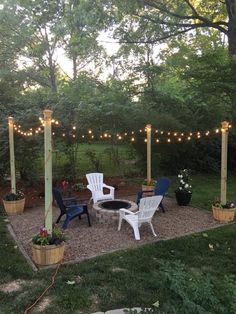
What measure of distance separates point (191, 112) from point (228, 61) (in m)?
2.24

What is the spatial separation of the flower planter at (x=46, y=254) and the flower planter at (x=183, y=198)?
12.5ft

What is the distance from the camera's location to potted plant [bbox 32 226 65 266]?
14.1 ft

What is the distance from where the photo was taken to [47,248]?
14.1 feet

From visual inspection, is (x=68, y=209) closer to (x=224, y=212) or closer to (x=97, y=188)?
(x=97, y=188)

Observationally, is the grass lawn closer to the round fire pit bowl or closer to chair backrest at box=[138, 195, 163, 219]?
chair backrest at box=[138, 195, 163, 219]

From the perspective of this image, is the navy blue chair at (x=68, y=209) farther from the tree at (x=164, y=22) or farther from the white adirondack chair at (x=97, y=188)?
the tree at (x=164, y=22)

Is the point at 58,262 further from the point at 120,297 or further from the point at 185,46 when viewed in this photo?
the point at 185,46

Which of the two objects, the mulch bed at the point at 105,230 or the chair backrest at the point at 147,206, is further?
the chair backrest at the point at 147,206

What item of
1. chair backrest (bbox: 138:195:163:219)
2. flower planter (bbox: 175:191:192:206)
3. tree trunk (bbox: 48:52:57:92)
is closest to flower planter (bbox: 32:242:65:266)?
chair backrest (bbox: 138:195:163:219)

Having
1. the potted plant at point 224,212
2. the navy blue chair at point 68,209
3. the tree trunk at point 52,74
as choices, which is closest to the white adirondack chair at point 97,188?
the navy blue chair at point 68,209

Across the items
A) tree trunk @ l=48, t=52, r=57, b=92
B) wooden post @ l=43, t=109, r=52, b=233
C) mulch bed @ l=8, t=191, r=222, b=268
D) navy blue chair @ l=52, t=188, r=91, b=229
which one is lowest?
mulch bed @ l=8, t=191, r=222, b=268

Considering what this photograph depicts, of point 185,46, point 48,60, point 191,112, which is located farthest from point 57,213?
point 48,60

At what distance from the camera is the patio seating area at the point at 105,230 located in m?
5.00

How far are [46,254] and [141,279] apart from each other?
1315mm
